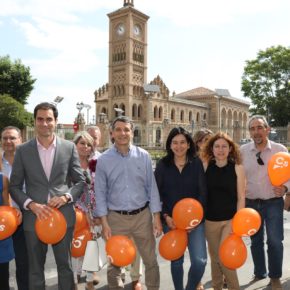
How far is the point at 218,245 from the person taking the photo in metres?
4.11

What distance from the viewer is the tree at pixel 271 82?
122 ft

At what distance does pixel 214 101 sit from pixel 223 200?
66864mm

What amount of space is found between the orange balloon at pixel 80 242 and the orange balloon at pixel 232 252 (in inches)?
60.6

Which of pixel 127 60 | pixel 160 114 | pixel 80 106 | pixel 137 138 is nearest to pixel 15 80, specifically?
pixel 80 106

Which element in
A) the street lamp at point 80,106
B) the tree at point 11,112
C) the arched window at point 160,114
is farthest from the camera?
the arched window at point 160,114

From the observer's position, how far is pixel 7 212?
3.53 metres

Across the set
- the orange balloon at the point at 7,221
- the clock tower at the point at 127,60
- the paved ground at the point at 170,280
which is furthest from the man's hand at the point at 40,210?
the clock tower at the point at 127,60

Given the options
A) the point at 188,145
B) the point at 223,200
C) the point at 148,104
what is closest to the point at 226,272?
the point at 223,200

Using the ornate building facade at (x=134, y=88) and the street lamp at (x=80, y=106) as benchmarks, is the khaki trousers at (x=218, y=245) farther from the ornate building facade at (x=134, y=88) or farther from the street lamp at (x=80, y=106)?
the ornate building facade at (x=134, y=88)

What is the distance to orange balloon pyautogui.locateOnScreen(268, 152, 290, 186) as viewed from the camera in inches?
171

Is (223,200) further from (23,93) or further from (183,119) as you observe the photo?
(183,119)

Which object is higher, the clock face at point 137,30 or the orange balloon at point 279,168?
the clock face at point 137,30

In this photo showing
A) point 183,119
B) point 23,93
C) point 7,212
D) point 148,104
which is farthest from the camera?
point 183,119

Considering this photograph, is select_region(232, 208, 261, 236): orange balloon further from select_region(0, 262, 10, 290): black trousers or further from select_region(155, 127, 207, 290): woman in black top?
select_region(0, 262, 10, 290): black trousers
